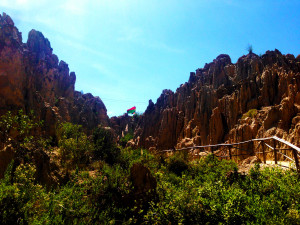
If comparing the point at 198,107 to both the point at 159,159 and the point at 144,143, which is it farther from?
the point at 159,159

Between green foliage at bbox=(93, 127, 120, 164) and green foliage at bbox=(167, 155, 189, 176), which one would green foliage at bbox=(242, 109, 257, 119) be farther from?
green foliage at bbox=(93, 127, 120, 164)

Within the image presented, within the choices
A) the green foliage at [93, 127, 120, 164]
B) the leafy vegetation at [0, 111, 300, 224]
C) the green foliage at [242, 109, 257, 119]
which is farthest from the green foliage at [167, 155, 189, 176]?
the green foliage at [242, 109, 257, 119]

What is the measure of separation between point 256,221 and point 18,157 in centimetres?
766

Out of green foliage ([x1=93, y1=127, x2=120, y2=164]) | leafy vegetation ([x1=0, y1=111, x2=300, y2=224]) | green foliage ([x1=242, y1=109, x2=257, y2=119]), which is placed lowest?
leafy vegetation ([x1=0, y1=111, x2=300, y2=224])

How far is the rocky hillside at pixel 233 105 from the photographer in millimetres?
22922

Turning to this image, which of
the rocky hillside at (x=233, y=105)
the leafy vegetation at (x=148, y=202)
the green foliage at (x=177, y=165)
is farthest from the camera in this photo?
the rocky hillside at (x=233, y=105)

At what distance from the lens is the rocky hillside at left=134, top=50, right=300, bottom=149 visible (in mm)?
22922

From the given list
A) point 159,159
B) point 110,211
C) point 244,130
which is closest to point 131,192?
point 110,211

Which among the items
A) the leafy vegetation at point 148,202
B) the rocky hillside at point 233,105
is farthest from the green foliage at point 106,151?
the rocky hillside at point 233,105

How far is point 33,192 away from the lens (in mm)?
5637

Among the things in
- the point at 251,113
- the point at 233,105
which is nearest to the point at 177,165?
the point at 251,113

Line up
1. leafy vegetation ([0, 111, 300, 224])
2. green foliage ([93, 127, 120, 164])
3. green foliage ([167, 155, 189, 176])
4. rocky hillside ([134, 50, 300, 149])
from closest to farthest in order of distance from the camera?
1. leafy vegetation ([0, 111, 300, 224])
2. green foliage ([167, 155, 189, 176])
3. green foliage ([93, 127, 120, 164])
4. rocky hillside ([134, 50, 300, 149])

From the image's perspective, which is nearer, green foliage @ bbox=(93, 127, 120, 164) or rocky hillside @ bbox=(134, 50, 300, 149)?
green foliage @ bbox=(93, 127, 120, 164)

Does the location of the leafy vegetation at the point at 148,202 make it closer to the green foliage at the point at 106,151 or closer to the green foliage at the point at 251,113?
the green foliage at the point at 106,151
